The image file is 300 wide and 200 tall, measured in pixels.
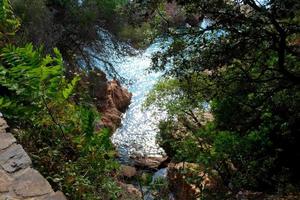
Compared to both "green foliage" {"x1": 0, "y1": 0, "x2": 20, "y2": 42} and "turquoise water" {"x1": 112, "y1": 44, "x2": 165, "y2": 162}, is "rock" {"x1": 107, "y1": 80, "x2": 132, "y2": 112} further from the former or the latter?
"green foliage" {"x1": 0, "y1": 0, "x2": 20, "y2": 42}

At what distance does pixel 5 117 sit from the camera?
5422 mm

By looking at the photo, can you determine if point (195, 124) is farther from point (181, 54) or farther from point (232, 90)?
point (181, 54)

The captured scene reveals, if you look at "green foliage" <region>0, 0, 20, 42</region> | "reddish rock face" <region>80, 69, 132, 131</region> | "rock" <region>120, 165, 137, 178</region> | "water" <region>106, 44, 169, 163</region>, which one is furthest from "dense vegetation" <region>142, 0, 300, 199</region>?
"reddish rock face" <region>80, 69, 132, 131</region>

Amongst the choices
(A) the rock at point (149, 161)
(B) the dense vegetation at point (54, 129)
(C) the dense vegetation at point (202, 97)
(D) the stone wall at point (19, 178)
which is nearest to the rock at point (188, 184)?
(C) the dense vegetation at point (202, 97)

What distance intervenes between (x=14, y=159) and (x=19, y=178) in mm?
280

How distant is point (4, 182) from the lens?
414 centimetres

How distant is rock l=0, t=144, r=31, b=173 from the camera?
14.3 ft

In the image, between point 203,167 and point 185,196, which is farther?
point 185,196

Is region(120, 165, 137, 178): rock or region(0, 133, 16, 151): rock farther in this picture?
region(120, 165, 137, 178): rock

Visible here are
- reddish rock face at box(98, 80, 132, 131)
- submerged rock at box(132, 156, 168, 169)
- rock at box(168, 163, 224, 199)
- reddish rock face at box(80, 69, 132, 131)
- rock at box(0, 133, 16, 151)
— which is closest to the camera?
rock at box(0, 133, 16, 151)

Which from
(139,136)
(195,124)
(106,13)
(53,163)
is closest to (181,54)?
(53,163)

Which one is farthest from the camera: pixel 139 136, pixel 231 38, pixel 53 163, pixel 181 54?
pixel 139 136

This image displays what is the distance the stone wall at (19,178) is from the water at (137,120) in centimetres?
1032

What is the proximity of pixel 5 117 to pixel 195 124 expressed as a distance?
7477 millimetres
